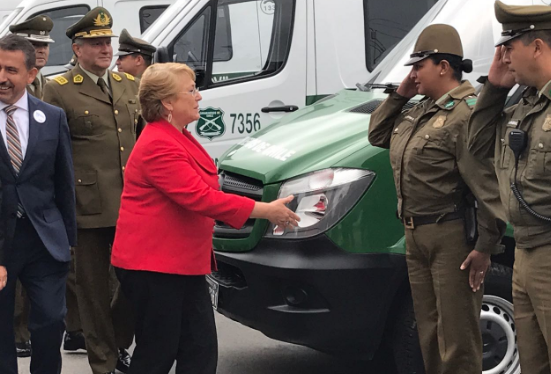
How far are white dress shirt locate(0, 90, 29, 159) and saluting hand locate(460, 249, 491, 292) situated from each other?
77.9 inches

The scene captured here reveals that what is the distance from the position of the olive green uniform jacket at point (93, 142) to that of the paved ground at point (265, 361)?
101 cm

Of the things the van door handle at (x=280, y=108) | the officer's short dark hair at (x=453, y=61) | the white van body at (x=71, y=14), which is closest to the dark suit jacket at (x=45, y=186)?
the officer's short dark hair at (x=453, y=61)

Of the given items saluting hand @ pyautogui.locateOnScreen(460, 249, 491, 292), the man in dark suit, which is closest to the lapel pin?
the man in dark suit

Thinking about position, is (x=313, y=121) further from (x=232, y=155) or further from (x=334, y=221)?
(x=334, y=221)

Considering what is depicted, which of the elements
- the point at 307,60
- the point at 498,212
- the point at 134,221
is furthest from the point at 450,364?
the point at 307,60

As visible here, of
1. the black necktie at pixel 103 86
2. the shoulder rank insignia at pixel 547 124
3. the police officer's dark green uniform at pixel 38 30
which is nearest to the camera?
the shoulder rank insignia at pixel 547 124

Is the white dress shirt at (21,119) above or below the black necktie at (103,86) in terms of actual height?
above

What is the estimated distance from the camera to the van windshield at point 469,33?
5.68m

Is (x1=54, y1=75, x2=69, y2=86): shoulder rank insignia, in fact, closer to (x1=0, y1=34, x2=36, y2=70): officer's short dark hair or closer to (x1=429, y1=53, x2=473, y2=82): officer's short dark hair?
(x1=0, y1=34, x2=36, y2=70): officer's short dark hair

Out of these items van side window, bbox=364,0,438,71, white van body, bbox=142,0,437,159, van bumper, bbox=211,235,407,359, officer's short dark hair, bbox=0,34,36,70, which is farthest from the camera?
van side window, bbox=364,0,438,71

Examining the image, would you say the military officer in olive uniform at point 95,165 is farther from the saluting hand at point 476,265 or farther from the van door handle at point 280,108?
the van door handle at point 280,108

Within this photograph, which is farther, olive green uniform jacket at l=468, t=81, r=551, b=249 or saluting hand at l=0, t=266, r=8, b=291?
saluting hand at l=0, t=266, r=8, b=291

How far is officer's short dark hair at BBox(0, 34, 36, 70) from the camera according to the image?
15.4ft

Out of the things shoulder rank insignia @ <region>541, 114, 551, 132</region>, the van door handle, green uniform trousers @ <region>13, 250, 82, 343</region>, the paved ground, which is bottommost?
the paved ground
